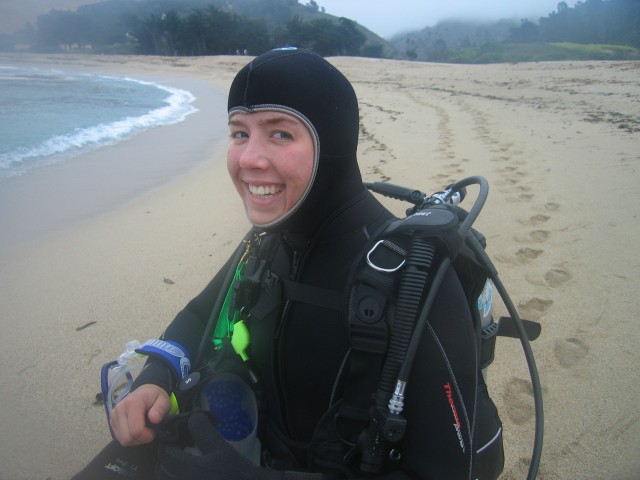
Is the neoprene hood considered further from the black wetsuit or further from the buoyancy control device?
the buoyancy control device

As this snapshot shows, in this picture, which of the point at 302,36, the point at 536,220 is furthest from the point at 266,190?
the point at 302,36

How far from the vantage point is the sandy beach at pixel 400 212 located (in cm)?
221

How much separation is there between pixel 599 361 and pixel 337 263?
190 centimetres

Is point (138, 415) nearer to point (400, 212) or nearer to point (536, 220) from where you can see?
point (400, 212)

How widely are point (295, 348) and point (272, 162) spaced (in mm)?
631

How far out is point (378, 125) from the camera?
374 inches

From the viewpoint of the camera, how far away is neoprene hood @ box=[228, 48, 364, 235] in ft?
4.66

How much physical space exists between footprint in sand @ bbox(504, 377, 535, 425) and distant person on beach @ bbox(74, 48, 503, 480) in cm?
95

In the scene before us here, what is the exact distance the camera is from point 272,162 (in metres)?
1.39

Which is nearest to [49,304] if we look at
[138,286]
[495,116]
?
[138,286]

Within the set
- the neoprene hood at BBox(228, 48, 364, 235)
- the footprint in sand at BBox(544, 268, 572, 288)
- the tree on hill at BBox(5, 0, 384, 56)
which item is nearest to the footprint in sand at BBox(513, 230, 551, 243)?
the footprint in sand at BBox(544, 268, 572, 288)

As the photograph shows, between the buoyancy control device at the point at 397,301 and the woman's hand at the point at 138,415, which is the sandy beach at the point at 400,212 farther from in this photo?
the buoyancy control device at the point at 397,301

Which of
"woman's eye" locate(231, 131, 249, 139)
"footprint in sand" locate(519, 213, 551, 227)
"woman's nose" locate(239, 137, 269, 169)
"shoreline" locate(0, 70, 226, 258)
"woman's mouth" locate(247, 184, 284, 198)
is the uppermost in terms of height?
"woman's eye" locate(231, 131, 249, 139)

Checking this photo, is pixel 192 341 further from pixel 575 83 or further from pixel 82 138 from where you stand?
pixel 575 83
